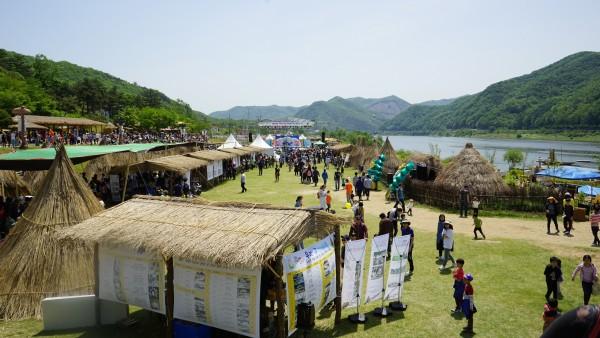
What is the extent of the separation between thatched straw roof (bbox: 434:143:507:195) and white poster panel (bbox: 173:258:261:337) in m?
15.5

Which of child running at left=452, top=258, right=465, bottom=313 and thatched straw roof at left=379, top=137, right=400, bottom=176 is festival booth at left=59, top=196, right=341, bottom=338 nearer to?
child running at left=452, top=258, right=465, bottom=313

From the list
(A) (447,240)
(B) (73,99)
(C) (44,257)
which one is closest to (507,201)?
(A) (447,240)

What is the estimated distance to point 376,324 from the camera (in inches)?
309

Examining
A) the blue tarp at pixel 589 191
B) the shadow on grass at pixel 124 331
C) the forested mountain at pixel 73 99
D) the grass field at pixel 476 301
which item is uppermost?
the forested mountain at pixel 73 99

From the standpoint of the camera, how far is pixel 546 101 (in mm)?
127062

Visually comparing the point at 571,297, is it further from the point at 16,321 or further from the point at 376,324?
the point at 16,321

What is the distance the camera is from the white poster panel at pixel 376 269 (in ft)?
26.6

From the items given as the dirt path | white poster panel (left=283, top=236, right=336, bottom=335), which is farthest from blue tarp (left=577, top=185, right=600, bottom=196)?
white poster panel (left=283, top=236, right=336, bottom=335)

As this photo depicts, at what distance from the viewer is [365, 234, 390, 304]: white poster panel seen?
8109 mm

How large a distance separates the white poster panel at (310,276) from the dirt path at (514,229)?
8.71 m

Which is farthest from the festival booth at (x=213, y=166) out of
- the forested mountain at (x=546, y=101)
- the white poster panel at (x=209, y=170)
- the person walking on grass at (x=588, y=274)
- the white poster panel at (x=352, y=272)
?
the forested mountain at (x=546, y=101)

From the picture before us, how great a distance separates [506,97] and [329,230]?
171303mm

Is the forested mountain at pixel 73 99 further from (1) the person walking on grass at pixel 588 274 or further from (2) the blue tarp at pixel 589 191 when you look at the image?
(1) the person walking on grass at pixel 588 274

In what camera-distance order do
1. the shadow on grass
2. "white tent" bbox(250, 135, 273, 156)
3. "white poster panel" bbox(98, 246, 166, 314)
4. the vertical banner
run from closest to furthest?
"white poster panel" bbox(98, 246, 166, 314) → the shadow on grass → the vertical banner → "white tent" bbox(250, 135, 273, 156)
